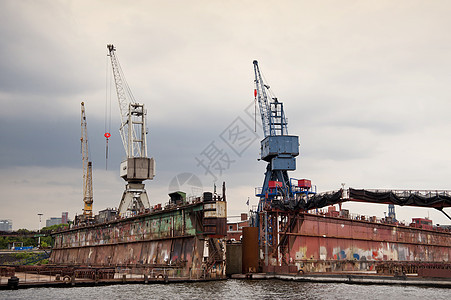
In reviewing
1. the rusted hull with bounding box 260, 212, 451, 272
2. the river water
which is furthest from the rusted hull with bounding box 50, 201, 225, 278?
the rusted hull with bounding box 260, 212, 451, 272

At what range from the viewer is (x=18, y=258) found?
→ 14212 cm

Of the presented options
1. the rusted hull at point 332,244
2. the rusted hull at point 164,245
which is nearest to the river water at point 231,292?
the rusted hull at point 164,245

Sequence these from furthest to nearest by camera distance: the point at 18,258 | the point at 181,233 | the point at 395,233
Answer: the point at 18,258 < the point at 395,233 < the point at 181,233

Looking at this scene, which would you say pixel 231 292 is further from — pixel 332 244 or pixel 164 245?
pixel 332 244

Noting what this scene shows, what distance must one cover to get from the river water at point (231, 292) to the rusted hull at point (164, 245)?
6.13m

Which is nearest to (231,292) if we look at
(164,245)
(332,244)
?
(164,245)

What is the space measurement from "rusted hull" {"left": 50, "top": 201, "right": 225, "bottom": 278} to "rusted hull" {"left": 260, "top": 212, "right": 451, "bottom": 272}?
10881 millimetres

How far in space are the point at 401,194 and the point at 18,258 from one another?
126834 millimetres

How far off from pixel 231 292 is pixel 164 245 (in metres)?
20.1

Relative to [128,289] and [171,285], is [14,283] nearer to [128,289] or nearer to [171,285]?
[128,289]

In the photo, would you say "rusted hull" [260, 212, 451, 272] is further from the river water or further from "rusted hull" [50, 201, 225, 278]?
the river water

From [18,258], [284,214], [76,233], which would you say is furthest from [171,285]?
[18,258]

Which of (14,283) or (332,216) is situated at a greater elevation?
(332,216)

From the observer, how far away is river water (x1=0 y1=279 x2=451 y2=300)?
38.8m
